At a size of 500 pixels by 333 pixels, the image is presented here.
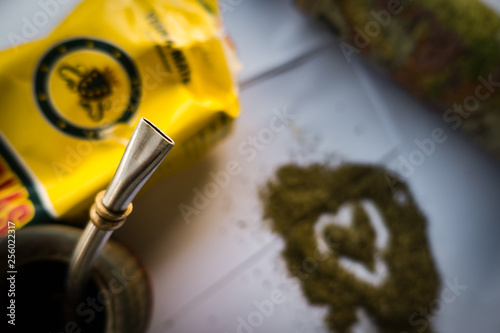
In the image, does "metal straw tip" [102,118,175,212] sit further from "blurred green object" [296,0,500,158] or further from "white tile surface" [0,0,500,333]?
"blurred green object" [296,0,500,158]

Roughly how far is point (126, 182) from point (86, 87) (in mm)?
258

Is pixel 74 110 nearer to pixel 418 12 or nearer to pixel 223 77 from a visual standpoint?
pixel 223 77

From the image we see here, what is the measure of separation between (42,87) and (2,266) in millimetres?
187

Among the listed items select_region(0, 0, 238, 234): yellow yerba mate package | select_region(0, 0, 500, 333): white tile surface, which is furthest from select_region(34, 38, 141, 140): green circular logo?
select_region(0, 0, 500, 333): white tile surface

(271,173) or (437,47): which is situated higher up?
(437,47)

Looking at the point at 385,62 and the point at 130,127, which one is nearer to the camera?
the point at 130,127

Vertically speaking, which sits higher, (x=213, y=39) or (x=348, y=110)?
(x=213, y=39)

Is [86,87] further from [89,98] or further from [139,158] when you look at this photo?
[139,158]

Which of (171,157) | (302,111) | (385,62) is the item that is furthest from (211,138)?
(385,62)

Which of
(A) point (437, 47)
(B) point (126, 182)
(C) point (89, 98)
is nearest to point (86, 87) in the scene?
(C) point (89, 98)

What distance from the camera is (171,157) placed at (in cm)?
51

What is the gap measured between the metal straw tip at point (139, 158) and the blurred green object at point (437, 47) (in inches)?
17.4

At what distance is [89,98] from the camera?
48 centimetres

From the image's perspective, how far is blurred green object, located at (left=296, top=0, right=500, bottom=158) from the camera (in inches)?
21.3
